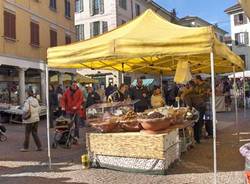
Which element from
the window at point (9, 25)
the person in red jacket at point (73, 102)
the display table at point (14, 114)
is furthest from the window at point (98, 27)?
the person in red jacket at point (73, 102)

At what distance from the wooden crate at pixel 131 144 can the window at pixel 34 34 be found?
19514 mm

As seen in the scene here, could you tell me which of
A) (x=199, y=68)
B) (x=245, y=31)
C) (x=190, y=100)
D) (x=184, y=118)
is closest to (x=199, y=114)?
(x=190, y=100)

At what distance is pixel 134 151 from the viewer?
8836 mm

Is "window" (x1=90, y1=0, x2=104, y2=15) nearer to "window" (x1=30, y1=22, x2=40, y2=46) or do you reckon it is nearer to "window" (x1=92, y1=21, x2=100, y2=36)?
"window" (x1=92, y1=21, x2=100, y2=36)

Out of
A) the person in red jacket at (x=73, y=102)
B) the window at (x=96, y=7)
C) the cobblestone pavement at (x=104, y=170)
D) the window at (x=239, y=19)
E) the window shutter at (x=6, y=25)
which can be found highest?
the window at (x=239, y=19)

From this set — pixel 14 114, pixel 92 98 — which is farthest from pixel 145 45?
pixel 14 114

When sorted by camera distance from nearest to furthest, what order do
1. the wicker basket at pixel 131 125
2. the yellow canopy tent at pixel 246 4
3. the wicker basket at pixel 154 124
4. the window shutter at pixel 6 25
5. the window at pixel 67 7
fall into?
the yellow canopy tent at pixel 246 4, the wicker basket at pixel 154 124, the wicker basket at pixel 131 125, the window shutter at pixel 6 25, the window at pixel 67 7

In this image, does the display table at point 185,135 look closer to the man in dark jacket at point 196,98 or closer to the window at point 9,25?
the man in dark jacket at point 196,98

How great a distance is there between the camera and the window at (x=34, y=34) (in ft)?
92.0

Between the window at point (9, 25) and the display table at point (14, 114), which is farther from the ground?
the window at point (9, 25)

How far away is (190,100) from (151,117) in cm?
419

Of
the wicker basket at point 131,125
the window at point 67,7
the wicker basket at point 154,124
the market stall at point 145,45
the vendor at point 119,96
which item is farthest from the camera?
the window at point 67,7

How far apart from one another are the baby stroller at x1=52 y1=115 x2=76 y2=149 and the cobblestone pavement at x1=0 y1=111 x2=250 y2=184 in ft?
1.29

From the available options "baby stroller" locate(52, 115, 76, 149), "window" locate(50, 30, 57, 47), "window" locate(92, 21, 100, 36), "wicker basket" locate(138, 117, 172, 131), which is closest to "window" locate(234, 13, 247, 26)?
"window" locate(92, 21, 100, 36)
